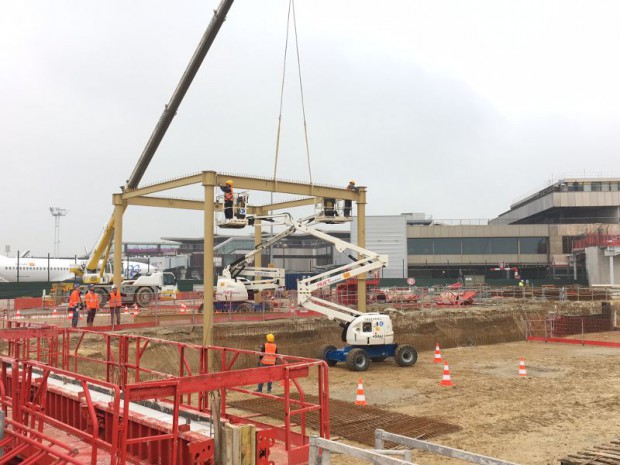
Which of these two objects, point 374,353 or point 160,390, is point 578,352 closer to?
point 374,353

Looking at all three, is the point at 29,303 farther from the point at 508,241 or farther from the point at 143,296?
the point at 508,241

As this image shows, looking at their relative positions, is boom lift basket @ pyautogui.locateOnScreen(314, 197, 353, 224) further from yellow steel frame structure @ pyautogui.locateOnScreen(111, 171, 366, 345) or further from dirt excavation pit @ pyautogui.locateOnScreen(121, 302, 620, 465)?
dirt excavation pit @ pyautogui.locateOnScreen(121, 302, 620, 465)

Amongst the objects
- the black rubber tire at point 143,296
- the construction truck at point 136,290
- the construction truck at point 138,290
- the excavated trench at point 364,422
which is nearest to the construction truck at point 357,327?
the excavated trench at point 364,422

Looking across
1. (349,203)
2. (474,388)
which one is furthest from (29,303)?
(474,388)

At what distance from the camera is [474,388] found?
602 inches

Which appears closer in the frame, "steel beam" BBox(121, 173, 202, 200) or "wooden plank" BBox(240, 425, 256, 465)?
"wooden plank" BBox(240, 425, 256, 465)

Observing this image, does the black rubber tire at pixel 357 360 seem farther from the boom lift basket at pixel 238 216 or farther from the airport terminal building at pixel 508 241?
the airport terminal building at pixel 508 241

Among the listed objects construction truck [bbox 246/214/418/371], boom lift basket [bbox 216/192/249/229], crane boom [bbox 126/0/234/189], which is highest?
crane boom [bbox 126/0/234/189]

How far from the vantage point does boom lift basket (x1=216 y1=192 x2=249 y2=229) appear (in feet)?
63.1

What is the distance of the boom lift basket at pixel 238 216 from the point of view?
19.2 metres

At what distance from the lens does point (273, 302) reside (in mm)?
26359

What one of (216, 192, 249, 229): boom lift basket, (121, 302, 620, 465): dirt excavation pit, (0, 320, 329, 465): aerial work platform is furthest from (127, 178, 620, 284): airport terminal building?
(0, 320, 329, 465): aerial work platform

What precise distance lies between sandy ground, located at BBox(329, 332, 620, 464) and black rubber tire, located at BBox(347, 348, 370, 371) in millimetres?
282

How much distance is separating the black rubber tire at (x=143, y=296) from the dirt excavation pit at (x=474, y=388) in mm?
7554
